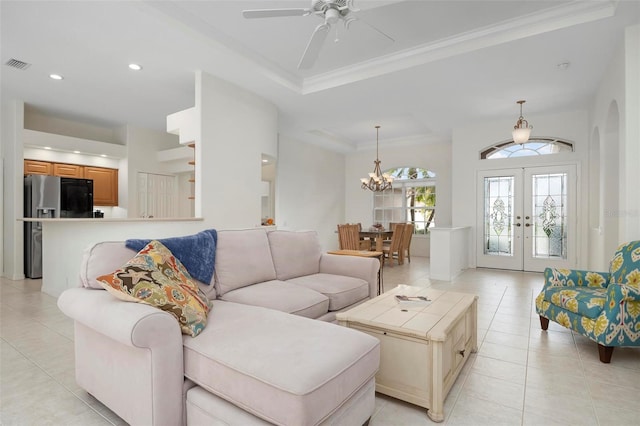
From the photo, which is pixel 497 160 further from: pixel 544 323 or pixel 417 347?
pixel 417 347

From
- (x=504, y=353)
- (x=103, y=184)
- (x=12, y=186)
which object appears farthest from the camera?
(x=103, y=184)

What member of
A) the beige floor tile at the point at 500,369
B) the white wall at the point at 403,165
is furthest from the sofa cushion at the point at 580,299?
the white wall at the point at 403,165

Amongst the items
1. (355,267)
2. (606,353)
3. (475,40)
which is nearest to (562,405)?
(606,353)

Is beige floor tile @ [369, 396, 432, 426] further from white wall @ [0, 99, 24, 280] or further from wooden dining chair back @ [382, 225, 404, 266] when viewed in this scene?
white wall @ [0, 99, 24, 280]

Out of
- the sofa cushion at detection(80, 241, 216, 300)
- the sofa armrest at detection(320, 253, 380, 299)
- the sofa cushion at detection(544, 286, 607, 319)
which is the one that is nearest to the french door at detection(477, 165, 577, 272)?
the sofa cushion at detection(544, 286, 607, 319)

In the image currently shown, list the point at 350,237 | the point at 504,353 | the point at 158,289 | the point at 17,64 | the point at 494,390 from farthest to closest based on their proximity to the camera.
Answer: the point at 350,237, the point at 17,64, the point at 504,353, the point at 494,390, the point at 158,289

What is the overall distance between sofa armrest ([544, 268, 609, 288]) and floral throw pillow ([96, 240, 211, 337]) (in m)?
2.94

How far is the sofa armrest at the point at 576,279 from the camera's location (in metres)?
2.88

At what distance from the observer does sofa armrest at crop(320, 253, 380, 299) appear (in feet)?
10.4

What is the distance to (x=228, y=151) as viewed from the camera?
4.47 meters

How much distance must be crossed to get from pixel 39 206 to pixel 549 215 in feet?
28.8

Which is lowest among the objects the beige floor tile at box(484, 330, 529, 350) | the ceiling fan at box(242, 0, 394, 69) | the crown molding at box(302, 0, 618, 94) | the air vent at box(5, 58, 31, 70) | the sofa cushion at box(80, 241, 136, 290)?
the beige floor tile at box(484, 330, 529, 350)

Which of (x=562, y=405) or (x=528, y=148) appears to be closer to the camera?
(x=562, y=405)

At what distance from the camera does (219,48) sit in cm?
369
